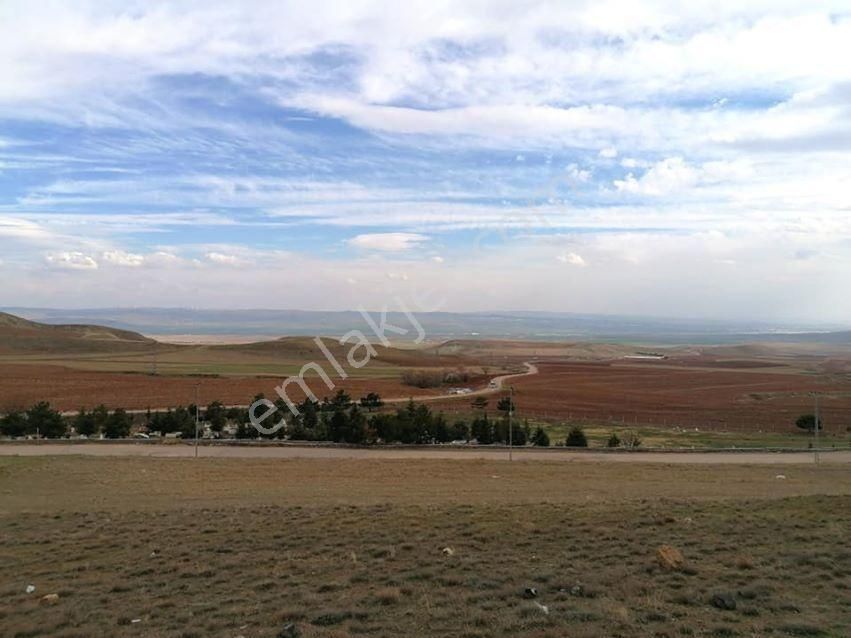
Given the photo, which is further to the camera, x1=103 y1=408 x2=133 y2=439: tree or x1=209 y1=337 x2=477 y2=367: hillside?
x1=209 y1=337 x2=477 y2=367: hillside

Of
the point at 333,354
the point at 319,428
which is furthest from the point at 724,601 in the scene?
the point at 333,354

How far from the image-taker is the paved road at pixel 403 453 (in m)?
30.3

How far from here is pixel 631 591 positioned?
767cm

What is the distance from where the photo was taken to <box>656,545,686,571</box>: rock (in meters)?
8.60

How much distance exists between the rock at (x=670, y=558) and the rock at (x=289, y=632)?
4916 mm

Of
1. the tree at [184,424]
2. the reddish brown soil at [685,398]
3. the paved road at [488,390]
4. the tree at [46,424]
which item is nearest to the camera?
the tree at [46,424]

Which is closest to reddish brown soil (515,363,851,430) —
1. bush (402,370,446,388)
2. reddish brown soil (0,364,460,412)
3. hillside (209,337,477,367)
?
bush (402,370,446,388)

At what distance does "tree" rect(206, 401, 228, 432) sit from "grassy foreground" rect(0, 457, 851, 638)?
22.6m

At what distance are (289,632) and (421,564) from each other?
301 cm

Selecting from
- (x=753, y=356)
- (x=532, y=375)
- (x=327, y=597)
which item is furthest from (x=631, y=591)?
(x=753, y=356)

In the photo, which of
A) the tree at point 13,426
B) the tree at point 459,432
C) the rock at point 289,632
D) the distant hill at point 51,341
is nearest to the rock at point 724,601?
the rock at point 289,632

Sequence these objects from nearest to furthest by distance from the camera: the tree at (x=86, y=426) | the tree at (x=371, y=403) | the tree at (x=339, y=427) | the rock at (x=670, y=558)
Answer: the rock at (x=670, y=558), the tree at (x=339, y=427), the tree at (x=86, y=426), the tree at (x=371, y=403)

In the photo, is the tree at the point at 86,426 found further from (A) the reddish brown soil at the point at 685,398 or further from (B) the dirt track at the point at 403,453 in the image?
(A) the reddish brown soil at the point at 685,398

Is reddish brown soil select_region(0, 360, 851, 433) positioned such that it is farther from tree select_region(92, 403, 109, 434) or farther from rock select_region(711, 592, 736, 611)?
rock select_region(711, 592, 736, 611)
